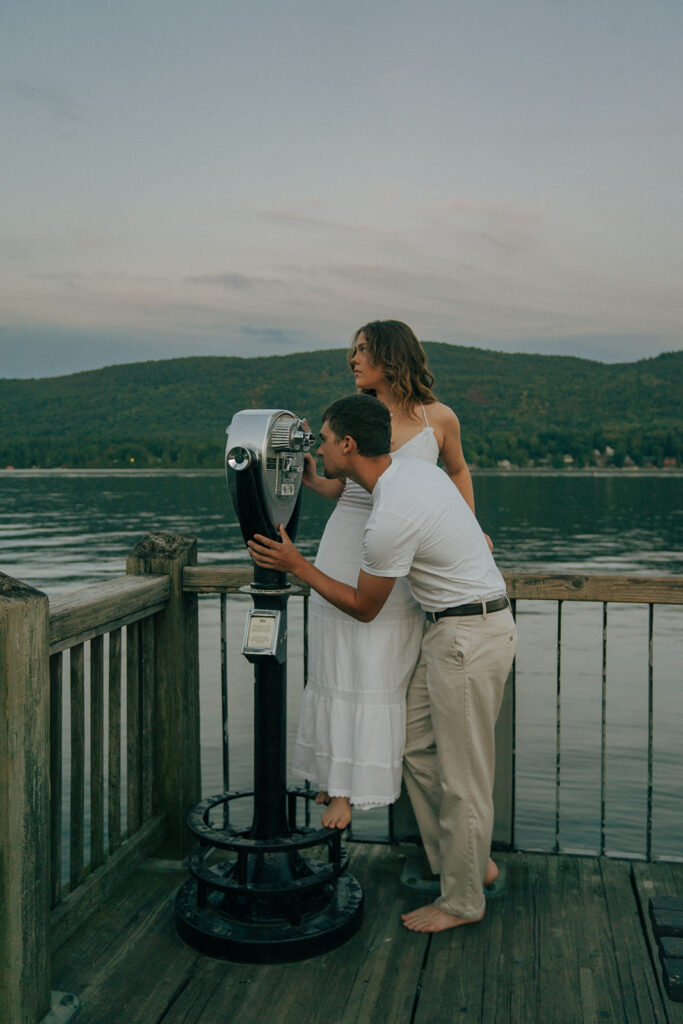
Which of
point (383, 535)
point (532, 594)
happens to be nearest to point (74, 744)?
point (383, 535)

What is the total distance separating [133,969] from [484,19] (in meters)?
15.7

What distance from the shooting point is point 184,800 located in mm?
3043

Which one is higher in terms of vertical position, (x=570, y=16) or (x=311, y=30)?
(x=570, y=16)

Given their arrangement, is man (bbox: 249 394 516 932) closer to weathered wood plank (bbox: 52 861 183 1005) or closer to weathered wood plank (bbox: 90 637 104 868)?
weathered wood plank (bbox: 90 637 104 868)

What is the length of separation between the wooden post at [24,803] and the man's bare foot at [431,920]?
3.24 feet

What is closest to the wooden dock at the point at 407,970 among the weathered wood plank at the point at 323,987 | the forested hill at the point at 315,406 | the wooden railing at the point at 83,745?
the weathered wood plank at the point at 323,987

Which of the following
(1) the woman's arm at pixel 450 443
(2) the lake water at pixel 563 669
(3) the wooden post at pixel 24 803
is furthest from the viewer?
(2) the lake water at pixel 563 669

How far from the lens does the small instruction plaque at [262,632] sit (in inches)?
92.1

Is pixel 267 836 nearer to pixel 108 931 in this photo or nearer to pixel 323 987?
pixel 323 987

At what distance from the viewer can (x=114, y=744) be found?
106 inches

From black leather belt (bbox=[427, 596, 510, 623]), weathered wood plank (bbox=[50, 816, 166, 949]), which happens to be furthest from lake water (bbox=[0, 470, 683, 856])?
weathered wood plank (bbox=[50, 816, 166, 949])

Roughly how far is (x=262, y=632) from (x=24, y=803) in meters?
0.70

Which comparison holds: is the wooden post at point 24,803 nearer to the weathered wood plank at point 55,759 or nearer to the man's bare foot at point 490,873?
the weathered wood plank at point 55,759

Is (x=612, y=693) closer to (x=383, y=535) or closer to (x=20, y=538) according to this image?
(x=383, y=535)
